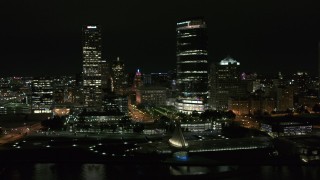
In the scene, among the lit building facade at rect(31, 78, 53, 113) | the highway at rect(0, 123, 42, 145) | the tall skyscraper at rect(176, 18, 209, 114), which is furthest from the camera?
the lit building facade at rect(31, 78, 53, 113)

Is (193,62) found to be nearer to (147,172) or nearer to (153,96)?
(153,96)

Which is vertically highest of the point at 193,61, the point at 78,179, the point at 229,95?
the point at 193,61

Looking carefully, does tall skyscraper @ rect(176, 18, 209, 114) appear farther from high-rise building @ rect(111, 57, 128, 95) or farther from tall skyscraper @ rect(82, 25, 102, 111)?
high-rise building @ rect(111, 57, 128, 95)

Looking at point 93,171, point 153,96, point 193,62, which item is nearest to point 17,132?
point 93,171

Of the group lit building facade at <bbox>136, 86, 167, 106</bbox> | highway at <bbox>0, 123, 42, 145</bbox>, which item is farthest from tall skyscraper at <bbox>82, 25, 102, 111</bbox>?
highway at <bbox>0, 123, 42, 145</bbox>

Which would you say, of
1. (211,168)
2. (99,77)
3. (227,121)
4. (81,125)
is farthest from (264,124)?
(99,77)

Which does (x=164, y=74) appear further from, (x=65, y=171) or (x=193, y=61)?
(x=65, y=171)

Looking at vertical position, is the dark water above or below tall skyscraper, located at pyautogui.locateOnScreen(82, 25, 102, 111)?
below
